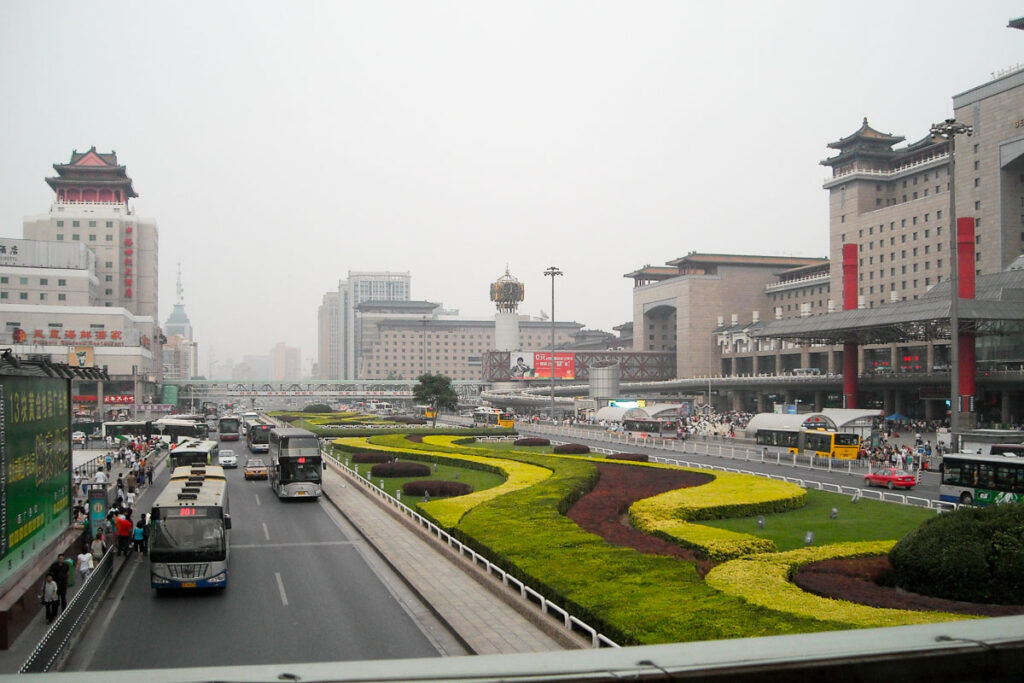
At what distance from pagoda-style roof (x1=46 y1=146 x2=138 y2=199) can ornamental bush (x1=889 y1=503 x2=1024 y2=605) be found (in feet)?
501

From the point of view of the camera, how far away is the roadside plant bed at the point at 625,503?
23391mm

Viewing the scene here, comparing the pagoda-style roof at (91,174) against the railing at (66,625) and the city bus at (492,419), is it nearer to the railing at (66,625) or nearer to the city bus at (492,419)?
the city bus at (492,419)

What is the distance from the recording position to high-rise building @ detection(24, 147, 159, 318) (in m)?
136

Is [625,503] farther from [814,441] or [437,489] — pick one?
[814,441]

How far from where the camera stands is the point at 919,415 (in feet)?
298

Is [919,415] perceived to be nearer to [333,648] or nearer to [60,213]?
[333,648]

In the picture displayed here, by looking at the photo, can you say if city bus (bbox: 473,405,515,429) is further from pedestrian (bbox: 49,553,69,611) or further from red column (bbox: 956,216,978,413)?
pedestrian (bbox: 49,553,69,611)

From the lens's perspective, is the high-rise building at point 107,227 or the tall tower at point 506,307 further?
the tall tower at point 506,307

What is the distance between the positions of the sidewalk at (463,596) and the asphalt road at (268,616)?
1.99 feet

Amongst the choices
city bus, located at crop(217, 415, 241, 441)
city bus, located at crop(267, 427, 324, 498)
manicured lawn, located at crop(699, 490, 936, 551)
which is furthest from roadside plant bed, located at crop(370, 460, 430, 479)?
city bus, located at crop(217, 415, 241, 441)

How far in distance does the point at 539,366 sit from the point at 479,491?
113m

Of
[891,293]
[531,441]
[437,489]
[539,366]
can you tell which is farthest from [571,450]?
[539,366]

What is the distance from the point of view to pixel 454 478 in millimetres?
45125

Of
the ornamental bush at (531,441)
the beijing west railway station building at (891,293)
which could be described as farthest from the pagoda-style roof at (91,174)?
the ornamental bush at (531,441)
